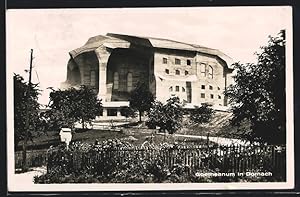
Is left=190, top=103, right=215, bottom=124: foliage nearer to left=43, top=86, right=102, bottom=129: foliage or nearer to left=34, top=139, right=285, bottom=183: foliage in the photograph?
left=34, top=139, right=285, bottom=183: foliage

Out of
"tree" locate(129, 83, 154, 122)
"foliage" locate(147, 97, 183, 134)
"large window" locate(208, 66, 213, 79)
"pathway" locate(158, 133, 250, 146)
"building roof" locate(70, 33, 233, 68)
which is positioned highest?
"building roof" locate(70, 33, 233, 68)

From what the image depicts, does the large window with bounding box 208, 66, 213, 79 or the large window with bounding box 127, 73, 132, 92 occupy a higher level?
the large window with bounding box 208, 66, 213, 79

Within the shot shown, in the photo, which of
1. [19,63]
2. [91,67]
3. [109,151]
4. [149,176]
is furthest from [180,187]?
[19,63]

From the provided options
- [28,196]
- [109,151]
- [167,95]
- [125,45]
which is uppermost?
[125,45]

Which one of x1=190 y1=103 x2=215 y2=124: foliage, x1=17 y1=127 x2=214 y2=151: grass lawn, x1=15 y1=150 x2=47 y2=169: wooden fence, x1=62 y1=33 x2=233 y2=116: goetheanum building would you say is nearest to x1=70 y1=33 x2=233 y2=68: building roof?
x1=62 y1=33 x2=233 y2=116: goetheanum building

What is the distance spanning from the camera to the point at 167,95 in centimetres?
266

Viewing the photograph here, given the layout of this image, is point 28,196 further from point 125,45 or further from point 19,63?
point 125,45

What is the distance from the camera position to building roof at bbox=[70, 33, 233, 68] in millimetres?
2631

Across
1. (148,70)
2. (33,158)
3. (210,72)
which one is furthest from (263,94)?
(33,158)

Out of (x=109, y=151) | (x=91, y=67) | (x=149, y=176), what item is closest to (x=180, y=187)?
(x=149, y=176)

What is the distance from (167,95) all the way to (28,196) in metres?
0.76

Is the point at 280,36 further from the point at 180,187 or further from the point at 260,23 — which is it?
the point at 180,187

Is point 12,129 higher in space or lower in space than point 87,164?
higher

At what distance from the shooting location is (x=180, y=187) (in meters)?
2.62
